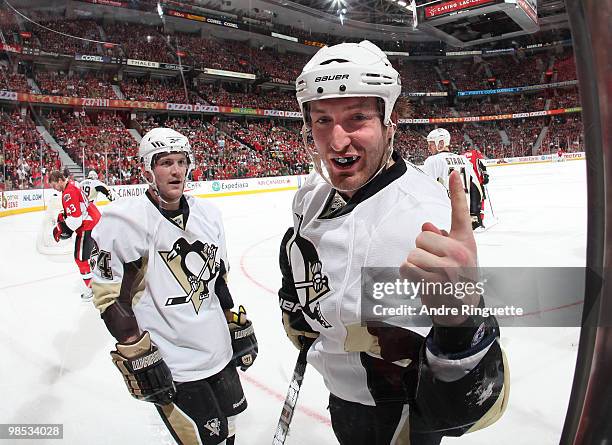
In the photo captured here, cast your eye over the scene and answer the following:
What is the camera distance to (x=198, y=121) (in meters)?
1.21

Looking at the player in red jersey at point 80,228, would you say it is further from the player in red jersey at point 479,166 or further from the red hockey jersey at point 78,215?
the player in red jersey at point 479,166

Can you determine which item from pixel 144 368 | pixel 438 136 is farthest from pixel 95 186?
pixel 438 136

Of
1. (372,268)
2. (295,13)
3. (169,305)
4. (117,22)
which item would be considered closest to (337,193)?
(372,268)

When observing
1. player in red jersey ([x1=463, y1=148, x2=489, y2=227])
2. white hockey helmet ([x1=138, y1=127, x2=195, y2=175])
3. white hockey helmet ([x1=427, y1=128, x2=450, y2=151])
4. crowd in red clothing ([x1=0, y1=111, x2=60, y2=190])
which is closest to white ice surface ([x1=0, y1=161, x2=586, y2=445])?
player in red jersey ([x1=463, y1=148, x2=489, y2=227])

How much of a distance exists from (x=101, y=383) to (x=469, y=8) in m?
1.62

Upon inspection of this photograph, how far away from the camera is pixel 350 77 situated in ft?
1.90

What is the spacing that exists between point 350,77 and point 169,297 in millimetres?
786

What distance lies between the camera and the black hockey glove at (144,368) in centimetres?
105

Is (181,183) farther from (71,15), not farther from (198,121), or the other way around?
(71,15)

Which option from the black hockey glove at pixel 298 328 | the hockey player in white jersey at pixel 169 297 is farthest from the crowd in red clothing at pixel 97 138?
the black hockey glove at pixel 298 328

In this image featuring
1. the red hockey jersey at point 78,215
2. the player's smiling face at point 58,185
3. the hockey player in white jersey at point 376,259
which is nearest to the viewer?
the hockey player in white jersey at point 376,259

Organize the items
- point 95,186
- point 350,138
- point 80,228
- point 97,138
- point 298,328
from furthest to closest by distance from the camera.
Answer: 1. point 80,228
2. point 95,186
3. point 97,138
4. point 298,328
5. point 350,138

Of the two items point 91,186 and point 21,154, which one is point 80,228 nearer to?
point 21,154

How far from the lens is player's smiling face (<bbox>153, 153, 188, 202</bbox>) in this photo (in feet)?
3.67
